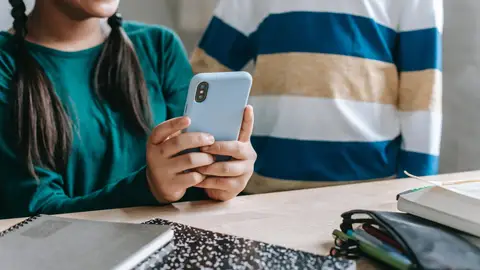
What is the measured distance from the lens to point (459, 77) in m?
1.27

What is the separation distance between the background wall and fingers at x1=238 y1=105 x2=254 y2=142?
2.08 ft

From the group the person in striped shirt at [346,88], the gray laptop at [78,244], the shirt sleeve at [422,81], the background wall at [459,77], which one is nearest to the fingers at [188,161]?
the gray laptop at [78,244]

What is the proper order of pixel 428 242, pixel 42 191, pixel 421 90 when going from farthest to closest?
1. pixel 421 90
2. pixel 42 191
3. pixel 428 242

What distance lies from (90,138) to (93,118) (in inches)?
1.4

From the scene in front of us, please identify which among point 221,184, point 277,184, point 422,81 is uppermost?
point 422,81

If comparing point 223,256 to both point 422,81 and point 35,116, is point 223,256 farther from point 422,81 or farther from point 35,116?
point 422,81

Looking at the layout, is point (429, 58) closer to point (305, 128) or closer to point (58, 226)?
point (305, 128)

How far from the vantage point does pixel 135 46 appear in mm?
1069

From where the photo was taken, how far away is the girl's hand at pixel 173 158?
0.73 m

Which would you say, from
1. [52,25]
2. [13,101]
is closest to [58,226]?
[13,101]

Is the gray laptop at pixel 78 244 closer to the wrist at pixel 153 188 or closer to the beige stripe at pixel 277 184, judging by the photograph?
the wrist at pixel 153 188

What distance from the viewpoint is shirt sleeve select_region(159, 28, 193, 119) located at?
107 centimetres

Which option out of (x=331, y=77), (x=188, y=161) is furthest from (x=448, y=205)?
(x=331, y=77)

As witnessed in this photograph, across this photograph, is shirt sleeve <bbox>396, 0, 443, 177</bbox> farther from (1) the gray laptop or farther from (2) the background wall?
(1) the gray laptop
